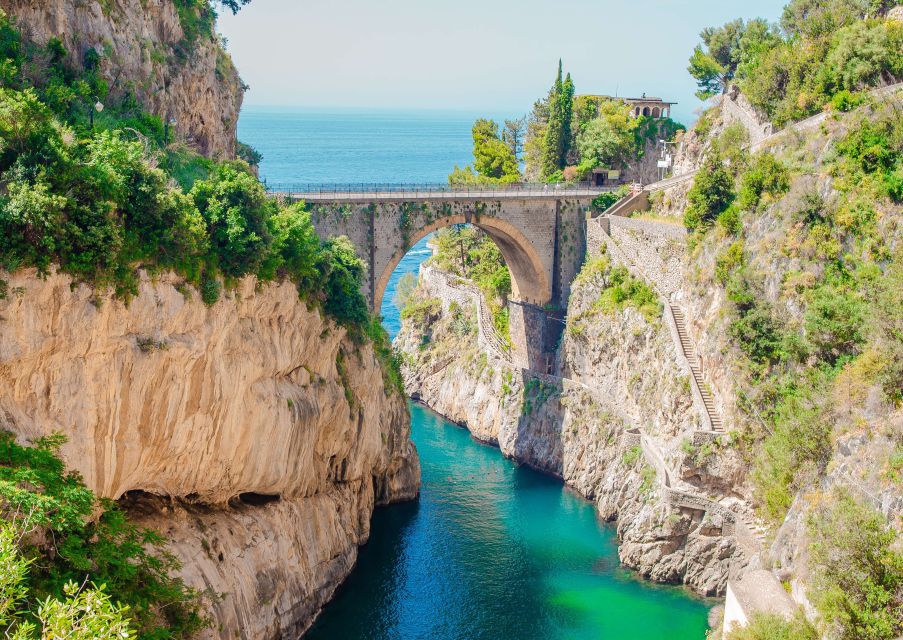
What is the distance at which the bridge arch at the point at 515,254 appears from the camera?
52438 millimetres

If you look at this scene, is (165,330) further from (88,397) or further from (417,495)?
(417,495)

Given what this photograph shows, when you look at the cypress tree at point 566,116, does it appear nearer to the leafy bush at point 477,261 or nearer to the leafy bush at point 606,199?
the leafy bush at point 477,261

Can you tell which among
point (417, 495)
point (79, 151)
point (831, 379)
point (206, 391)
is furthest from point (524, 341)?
point (79, 151)

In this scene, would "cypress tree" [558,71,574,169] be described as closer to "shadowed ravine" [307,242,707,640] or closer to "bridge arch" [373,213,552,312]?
"bridge arch" [373,213,552,312]

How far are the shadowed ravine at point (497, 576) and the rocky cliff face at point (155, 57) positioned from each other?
62.7ft

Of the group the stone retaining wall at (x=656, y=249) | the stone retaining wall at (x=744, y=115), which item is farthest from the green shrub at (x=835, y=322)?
the stone retaining wall at (x=744, y=115)

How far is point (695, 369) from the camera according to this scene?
1729 inches

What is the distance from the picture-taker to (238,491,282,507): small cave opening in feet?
119

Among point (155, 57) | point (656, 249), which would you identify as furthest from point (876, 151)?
point (155, 57)

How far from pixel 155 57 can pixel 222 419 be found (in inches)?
572

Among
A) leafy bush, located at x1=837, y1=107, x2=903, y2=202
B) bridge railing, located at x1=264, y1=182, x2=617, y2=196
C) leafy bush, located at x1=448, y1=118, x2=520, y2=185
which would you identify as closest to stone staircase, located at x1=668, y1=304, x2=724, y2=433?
leafy bush, located at x1=837, y1=107, x2=903, y2=202

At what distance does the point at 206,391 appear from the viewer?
30078 mm

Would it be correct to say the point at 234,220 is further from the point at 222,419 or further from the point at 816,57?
the point at 816,57

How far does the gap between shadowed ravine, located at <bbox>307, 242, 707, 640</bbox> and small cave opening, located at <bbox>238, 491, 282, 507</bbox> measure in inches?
199
